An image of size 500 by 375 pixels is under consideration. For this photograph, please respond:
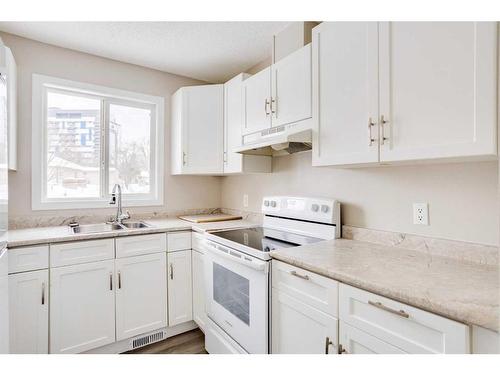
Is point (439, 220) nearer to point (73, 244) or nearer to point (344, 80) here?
point (344, 80)

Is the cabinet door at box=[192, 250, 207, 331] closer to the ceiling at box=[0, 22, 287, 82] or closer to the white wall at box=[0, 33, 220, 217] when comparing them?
the white wall at box=[0, 33, 220, 217]

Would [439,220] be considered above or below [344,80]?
below

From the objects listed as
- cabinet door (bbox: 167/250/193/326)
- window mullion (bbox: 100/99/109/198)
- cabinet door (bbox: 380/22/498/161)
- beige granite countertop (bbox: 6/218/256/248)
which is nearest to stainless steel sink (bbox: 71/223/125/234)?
beige granite countertop (bbox: 6/218/256/248)

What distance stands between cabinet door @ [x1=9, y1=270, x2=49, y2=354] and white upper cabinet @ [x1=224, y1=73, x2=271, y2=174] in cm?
151

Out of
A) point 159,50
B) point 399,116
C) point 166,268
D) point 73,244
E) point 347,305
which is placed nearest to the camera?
point 347,305

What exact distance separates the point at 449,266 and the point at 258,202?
1.62 m

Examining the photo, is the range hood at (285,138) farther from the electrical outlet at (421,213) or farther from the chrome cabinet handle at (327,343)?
the chrome cabinet handle at (327,343)

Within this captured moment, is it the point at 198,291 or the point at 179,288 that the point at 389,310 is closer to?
the point at 198,291

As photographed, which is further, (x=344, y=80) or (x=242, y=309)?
(x=242, y=309)

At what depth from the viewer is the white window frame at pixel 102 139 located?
2180 mm

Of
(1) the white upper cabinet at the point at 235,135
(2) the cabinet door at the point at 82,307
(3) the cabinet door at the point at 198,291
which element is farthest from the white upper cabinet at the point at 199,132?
(2) the cabinet door at the point at 82,307

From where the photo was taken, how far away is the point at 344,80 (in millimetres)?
1439

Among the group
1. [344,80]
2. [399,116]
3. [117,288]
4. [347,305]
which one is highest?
[344,80]
